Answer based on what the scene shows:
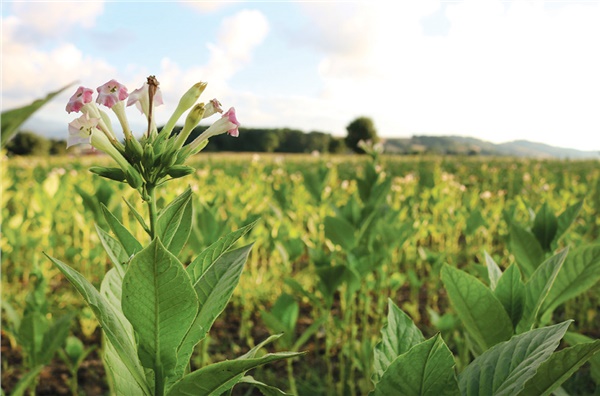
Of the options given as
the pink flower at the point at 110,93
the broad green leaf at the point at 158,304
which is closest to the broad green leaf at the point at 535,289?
the broad green leaf at the point at 158,304

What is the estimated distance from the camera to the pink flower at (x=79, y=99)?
2.39ft

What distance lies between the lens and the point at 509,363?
25.3 inches

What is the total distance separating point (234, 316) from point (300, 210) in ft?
4.29

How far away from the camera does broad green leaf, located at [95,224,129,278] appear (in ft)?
2.38

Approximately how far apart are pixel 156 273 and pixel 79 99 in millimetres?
302

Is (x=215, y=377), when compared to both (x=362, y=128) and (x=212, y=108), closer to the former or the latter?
(x=212, y=108)

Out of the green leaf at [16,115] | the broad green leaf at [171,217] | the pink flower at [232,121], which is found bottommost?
the broad green leaf at [171,217]

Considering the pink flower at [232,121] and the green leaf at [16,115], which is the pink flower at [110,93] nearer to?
the pink flower at [232,121]

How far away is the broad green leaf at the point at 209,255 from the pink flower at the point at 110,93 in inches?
10.2

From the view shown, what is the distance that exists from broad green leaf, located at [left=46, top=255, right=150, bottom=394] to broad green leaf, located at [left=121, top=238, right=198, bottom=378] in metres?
0.02

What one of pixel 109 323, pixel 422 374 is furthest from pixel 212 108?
pixel 422 374

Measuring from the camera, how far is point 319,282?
1984 millimetres

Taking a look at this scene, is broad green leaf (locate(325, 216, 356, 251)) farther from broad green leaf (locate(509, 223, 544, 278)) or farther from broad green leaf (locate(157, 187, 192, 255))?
broad green leaf (locate(157, 187, 192, 255))

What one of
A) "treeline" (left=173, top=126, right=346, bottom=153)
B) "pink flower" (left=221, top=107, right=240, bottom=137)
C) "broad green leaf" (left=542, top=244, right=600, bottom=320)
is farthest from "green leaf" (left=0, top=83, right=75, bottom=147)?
"treeline" (left=173, top=126, right=346, bottom=153)
